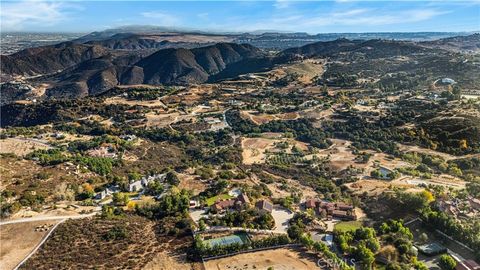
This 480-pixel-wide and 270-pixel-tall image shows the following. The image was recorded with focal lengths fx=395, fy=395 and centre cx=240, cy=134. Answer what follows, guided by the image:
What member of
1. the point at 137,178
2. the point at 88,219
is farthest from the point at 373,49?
the point at 88,219

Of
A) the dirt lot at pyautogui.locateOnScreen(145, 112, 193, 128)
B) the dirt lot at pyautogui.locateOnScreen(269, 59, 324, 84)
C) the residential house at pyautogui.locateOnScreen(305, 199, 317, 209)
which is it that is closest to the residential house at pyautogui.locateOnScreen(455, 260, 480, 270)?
the residential house at pyautogui.locateOnScreen(305, 199, 317, 209)

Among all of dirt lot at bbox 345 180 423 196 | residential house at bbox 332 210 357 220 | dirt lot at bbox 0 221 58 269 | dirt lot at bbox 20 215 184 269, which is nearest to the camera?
dirt lot at bbox 20 215 184 269

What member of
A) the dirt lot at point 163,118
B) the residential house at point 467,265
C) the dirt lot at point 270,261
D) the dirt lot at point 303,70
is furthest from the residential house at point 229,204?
the dirt lot at point 303,70

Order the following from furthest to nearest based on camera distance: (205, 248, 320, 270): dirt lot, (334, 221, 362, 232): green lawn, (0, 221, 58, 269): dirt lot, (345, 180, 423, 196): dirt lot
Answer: (345, 180, 423, 196): dirt lot, (334, 221, 362, 232): green lawn, (0, 221, 58, 269): dirt lot, (205, 248, 320, 270): dirt lot

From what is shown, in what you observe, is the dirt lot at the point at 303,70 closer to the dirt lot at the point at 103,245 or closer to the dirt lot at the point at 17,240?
the dirt lot at the point at 103,245

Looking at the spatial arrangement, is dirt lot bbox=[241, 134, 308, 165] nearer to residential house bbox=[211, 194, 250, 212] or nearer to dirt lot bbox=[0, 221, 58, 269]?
residential house bbox=[211, 194, 250, 212]

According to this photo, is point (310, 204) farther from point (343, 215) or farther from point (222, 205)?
point (222, 205)
